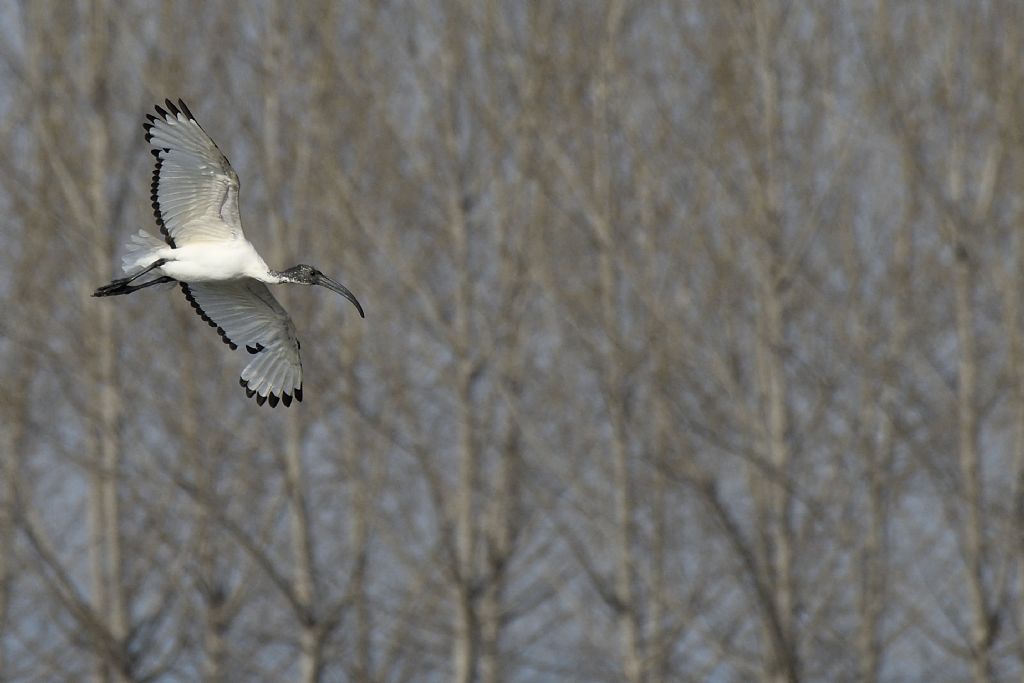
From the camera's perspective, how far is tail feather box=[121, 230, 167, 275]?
7184 mm

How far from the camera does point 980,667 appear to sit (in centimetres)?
1102

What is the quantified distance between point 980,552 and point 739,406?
162 centimetres

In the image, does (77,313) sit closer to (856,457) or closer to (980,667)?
(856,457)

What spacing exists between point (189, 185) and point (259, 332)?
0.77 m

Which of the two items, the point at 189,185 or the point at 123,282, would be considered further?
the point at 189,185

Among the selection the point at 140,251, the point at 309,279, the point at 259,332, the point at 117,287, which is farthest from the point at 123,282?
the point at 259,332

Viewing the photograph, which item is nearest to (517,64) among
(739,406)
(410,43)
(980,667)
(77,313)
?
(410,43)

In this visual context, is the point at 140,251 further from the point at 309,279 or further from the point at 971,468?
the point at 971,468

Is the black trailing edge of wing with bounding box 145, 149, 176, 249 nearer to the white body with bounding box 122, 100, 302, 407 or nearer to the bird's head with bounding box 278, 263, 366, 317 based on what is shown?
the white body with bounding box 122, 100, 302, 407

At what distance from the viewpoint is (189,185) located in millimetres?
7461

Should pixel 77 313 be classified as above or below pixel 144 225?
below

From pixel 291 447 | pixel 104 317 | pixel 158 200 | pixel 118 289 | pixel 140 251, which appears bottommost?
pixel 118 289

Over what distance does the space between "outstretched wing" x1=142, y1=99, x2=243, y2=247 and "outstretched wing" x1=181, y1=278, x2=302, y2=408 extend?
422mm

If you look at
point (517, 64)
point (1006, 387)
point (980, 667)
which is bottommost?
point (980, 667)
